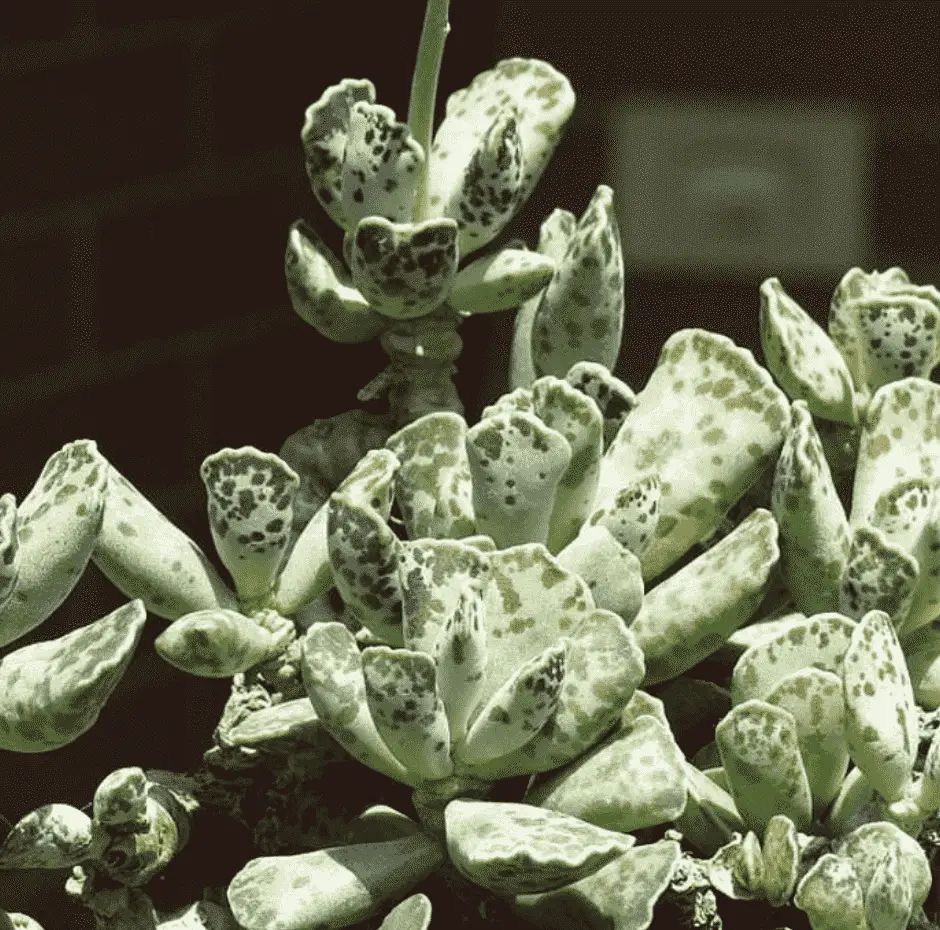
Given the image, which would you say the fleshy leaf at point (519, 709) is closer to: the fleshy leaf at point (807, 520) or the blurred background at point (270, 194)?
the fleshy leaf at point (807, 520)

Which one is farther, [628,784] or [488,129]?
[488,129]

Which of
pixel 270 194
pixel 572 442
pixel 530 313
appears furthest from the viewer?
pixel 270 194

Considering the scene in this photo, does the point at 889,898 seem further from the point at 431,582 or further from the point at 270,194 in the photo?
the point at 270,194

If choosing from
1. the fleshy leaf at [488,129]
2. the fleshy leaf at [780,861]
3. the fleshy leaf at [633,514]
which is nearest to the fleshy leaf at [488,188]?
the fleshy leaf at [488,129]

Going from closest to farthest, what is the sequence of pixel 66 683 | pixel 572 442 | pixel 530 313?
pixel 66 683 → pixel 572 442 → pixel 530 313

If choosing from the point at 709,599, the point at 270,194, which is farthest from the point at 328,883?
the point at 270,194

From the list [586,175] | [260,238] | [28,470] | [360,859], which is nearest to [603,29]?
[586,175]

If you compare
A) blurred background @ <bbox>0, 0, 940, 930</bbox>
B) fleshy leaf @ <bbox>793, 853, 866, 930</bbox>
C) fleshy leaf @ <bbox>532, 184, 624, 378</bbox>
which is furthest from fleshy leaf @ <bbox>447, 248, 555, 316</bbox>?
blurred background @ <bbox>0, 0, 940, 930</bbox>
